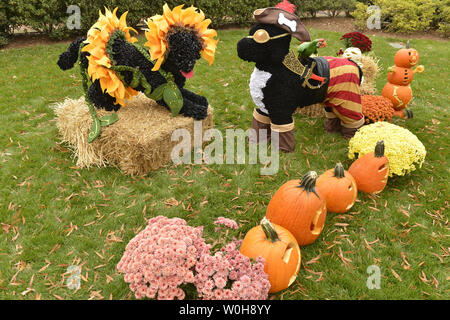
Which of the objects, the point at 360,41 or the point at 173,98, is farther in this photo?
the point at 360,41

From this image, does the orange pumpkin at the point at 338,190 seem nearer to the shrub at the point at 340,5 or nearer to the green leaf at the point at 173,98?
the green leaf at the point at 173,98

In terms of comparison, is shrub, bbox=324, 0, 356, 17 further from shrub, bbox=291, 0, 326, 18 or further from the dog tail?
the dog tail

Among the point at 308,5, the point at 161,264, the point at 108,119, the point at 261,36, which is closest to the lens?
the point at 161,264

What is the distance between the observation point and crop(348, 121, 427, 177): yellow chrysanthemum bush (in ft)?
13.2

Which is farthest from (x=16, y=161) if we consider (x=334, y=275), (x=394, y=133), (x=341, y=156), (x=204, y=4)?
(x=204, y=4)

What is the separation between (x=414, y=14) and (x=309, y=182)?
11442mm

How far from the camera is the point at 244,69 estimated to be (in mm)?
8000

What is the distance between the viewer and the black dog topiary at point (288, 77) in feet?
12.9

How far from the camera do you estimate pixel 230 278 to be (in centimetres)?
246

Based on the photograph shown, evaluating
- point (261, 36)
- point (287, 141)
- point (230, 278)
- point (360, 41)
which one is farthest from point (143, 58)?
point (360, 41)

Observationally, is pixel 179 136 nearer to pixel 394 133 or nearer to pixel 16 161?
pixel 16 161

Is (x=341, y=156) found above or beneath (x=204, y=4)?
beneath

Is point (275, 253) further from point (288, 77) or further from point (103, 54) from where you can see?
point (103, 54)

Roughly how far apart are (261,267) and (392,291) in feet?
4.47
